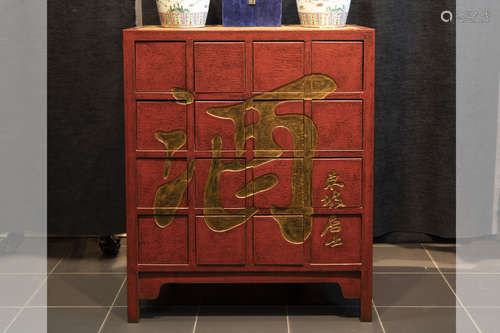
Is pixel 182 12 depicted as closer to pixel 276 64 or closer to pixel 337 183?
pixel 276 64

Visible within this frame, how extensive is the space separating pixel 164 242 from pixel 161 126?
0.41 metres

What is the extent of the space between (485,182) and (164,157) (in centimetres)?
156

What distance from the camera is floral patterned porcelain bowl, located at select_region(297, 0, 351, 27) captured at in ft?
8.70

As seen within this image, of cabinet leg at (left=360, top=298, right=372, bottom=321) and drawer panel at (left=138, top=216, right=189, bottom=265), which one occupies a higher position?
drawer panel at (left=138, top=216, right=189, bottom=265)

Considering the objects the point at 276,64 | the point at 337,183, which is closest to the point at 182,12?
the point at 276,64

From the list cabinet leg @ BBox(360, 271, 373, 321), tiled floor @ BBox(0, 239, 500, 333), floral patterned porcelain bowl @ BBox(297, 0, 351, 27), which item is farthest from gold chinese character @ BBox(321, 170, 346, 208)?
floral patterned porcelain bowl @ BBox(297, 0, 351, 27)

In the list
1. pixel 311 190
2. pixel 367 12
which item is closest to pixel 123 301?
pixel 311 190

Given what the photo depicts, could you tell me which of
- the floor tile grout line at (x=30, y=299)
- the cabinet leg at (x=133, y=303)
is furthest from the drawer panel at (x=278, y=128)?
the floor tile grout line at (x=30, y=299)

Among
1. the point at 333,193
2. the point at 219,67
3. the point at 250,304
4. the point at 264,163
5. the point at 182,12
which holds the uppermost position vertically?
the point at 182,12

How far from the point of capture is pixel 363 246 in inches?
106

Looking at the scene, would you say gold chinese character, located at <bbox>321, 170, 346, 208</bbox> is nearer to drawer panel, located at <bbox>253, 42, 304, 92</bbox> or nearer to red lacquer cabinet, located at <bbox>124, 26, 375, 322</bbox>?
red lacquer cabinet, located at <bbox>124, 26, 375, 322</bbox>

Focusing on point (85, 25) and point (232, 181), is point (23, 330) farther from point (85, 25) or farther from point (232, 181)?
point (85, 25)

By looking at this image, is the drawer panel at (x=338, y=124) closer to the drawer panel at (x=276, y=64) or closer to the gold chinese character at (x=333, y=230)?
the drawer panel at (x=276, y=64)

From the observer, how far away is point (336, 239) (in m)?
2.69
